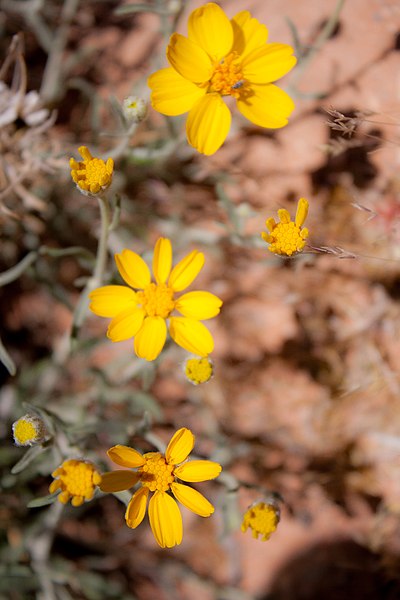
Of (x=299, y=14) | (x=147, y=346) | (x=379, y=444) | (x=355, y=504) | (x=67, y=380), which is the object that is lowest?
(x=355, y=504)

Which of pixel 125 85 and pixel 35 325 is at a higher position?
pixel 125 85

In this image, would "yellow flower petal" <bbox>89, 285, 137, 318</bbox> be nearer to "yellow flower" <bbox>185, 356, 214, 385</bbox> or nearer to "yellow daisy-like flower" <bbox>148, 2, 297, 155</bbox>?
"yellow flower" <bbox>185, 356, 214, 385</bbox>

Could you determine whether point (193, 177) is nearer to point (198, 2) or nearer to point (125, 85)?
point (125, 85)

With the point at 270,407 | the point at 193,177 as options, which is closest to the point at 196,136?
the point at 193,177

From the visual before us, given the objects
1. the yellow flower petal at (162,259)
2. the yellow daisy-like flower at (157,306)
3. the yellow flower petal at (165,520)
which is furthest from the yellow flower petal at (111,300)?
the yellow flower petal at (165,520)

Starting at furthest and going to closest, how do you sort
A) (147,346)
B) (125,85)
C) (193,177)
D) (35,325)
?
(35,325), (125,85), (193,177), (147,346)

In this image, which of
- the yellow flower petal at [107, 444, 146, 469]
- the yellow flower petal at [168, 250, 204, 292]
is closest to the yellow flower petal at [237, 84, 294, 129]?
the yellow flower petal at [168, 250, 204, 292]

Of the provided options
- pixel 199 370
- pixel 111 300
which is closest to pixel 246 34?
pixel 111 300
